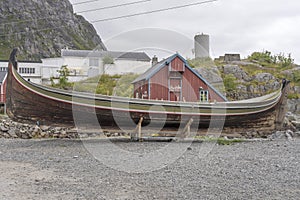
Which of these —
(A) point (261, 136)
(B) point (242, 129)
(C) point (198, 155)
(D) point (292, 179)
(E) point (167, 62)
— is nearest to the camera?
(D) point (292, 179)

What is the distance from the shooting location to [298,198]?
4703mm

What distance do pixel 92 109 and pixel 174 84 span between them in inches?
532

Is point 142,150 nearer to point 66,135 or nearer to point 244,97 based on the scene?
point 66,135

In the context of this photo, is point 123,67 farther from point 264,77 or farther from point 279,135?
point 279,135

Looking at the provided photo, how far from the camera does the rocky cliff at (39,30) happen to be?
324ft

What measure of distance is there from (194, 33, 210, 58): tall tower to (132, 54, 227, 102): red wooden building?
20.3 m

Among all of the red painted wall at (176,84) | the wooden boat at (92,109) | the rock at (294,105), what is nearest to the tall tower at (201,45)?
the rock at (294,105)

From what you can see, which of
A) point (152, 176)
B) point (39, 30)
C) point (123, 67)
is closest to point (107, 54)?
point (123, 67)

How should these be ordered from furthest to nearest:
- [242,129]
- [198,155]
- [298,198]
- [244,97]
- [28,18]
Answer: [28,18], [244,97], [242,129], [198,155], [298,198]

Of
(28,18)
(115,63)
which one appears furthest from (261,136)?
(28,18)

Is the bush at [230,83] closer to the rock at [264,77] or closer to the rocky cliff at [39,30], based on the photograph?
the rock at [264,77]

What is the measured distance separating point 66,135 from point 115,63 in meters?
35.0

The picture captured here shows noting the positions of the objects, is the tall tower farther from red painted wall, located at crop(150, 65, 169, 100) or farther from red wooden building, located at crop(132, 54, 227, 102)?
red painted wall, located at crop(150, 65, 169, 100)

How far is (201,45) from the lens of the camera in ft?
146
